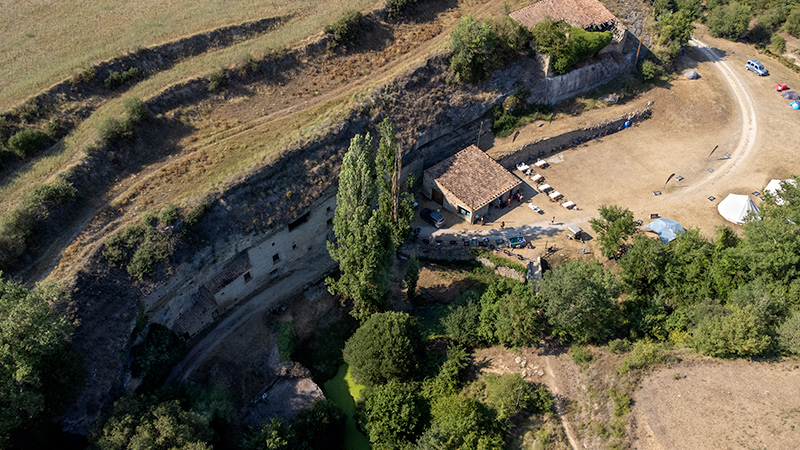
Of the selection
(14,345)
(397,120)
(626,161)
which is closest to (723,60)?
(626,161)

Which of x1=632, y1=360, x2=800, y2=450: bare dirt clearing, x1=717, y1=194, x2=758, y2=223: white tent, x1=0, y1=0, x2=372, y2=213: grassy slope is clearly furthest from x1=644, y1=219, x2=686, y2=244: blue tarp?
x1=0, y1=0, x2=372, y2=213: grassy slope

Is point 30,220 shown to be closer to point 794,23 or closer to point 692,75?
point 692,75

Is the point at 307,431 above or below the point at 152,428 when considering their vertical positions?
below

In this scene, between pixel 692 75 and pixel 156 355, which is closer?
pixel 156 355

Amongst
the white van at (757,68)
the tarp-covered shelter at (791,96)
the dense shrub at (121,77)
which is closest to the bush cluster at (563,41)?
the white van at (757,68)

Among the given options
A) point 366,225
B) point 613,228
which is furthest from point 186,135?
point 613,228

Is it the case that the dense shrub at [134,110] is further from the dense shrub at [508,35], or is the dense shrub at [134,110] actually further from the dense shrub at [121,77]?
the dense shrub at [508,35]

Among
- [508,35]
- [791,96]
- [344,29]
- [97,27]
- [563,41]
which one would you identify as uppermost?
[97,27]
